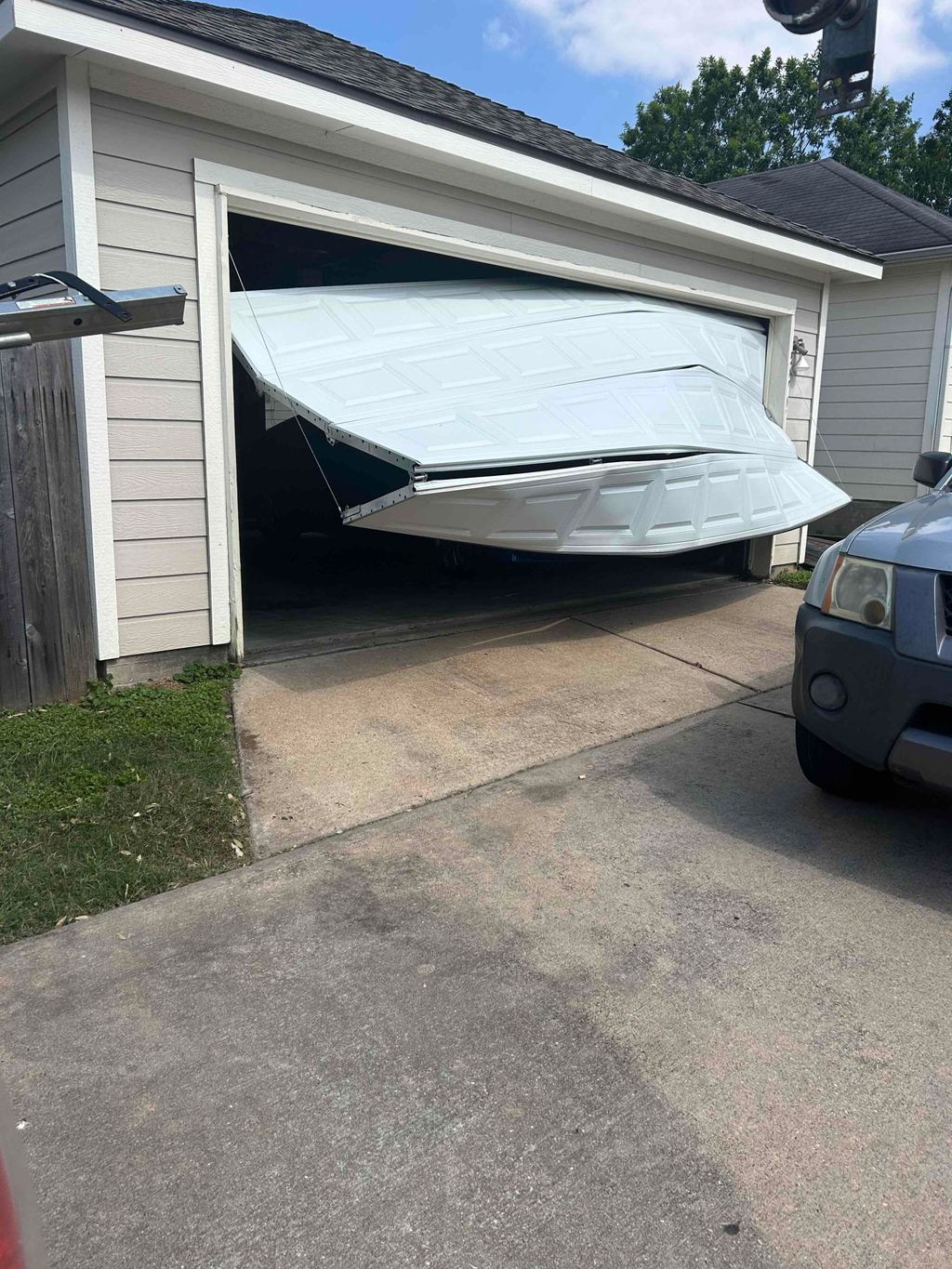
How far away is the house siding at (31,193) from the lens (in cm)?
502

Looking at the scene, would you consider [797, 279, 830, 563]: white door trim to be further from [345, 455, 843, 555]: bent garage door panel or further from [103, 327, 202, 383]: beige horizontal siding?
[103, 327, 202, 383]: beige horizontal siding

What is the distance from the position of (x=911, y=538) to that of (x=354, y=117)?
3.97 metres

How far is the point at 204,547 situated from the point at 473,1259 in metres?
4.41

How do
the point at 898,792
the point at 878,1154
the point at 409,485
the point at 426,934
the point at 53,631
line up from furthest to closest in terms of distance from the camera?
the point at 53,631 → the point at 409,485 → the point at 898,792 → the point at 426,934 → the point at 878,1154

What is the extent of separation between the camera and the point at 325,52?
23.7ft

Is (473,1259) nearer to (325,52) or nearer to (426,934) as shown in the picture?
(426,934)

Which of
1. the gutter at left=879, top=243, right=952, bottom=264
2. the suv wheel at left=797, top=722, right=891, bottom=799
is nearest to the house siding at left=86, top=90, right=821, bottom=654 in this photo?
the suv wheel at left=797, top=722, right=891, bottom=799

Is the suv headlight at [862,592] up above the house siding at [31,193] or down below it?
below

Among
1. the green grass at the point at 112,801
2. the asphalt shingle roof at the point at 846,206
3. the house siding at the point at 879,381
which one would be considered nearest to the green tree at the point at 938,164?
the asphalt shingle roof at the point at 846,206

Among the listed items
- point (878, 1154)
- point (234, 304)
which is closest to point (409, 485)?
point (234, 304)

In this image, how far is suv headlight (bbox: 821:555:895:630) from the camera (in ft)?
11.7

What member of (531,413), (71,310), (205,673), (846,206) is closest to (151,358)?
(205,673)

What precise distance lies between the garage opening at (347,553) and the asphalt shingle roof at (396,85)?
1.03m

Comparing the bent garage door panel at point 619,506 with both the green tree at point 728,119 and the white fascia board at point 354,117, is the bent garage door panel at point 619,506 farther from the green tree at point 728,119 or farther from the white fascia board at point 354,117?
the green tree at point 728,119
